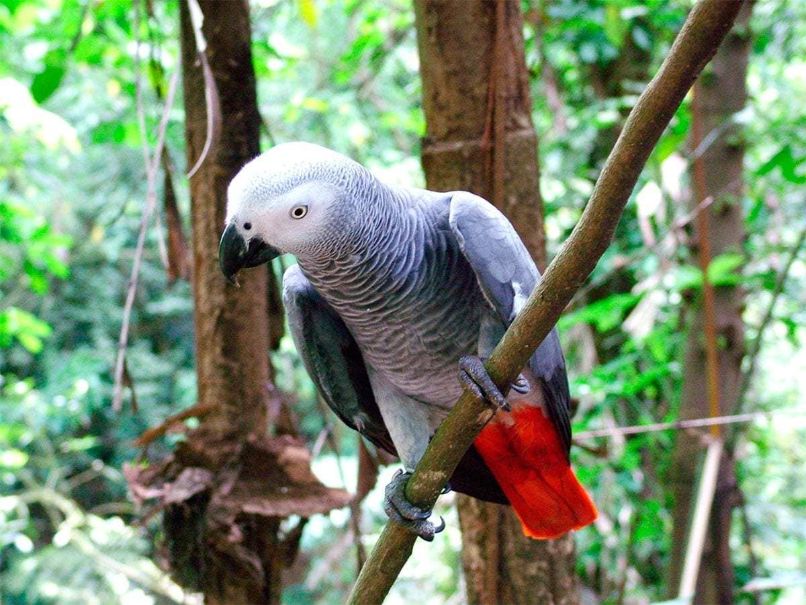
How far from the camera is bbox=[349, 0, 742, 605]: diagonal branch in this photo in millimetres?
524

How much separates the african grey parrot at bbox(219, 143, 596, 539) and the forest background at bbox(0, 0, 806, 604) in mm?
278

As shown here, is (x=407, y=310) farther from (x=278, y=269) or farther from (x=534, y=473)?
(x=278, y=269)

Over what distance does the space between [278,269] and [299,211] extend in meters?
1.26

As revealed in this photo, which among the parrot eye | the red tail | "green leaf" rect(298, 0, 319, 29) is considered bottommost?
the red tail

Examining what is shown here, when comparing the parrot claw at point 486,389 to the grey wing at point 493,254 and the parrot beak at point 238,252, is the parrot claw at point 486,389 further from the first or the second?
the parrot beak at point 238,252

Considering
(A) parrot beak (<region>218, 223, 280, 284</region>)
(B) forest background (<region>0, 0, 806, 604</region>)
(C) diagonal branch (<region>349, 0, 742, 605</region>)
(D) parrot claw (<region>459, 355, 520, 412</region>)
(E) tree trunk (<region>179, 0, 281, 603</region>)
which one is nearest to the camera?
(C) diagonal branch (<region>349, 0, 742, 605</region>)

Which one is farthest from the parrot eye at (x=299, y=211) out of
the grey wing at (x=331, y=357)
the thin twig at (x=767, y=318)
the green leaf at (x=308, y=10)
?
the thin twig at (x=767, y=318)

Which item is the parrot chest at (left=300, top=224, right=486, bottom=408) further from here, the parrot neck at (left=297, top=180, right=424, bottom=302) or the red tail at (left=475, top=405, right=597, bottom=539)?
the red tail at (left=475, top=405, right=597, bottom=539)

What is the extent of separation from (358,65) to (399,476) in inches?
71.7

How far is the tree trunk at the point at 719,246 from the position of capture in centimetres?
171

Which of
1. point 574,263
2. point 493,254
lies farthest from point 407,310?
point 574,263

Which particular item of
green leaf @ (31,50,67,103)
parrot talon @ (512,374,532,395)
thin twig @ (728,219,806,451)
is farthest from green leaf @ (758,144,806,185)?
green leaf @ (31,50,67,103)

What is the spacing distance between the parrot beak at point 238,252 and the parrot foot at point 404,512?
12.6 inches

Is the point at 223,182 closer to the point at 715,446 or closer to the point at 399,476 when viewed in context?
the point at 399,476
